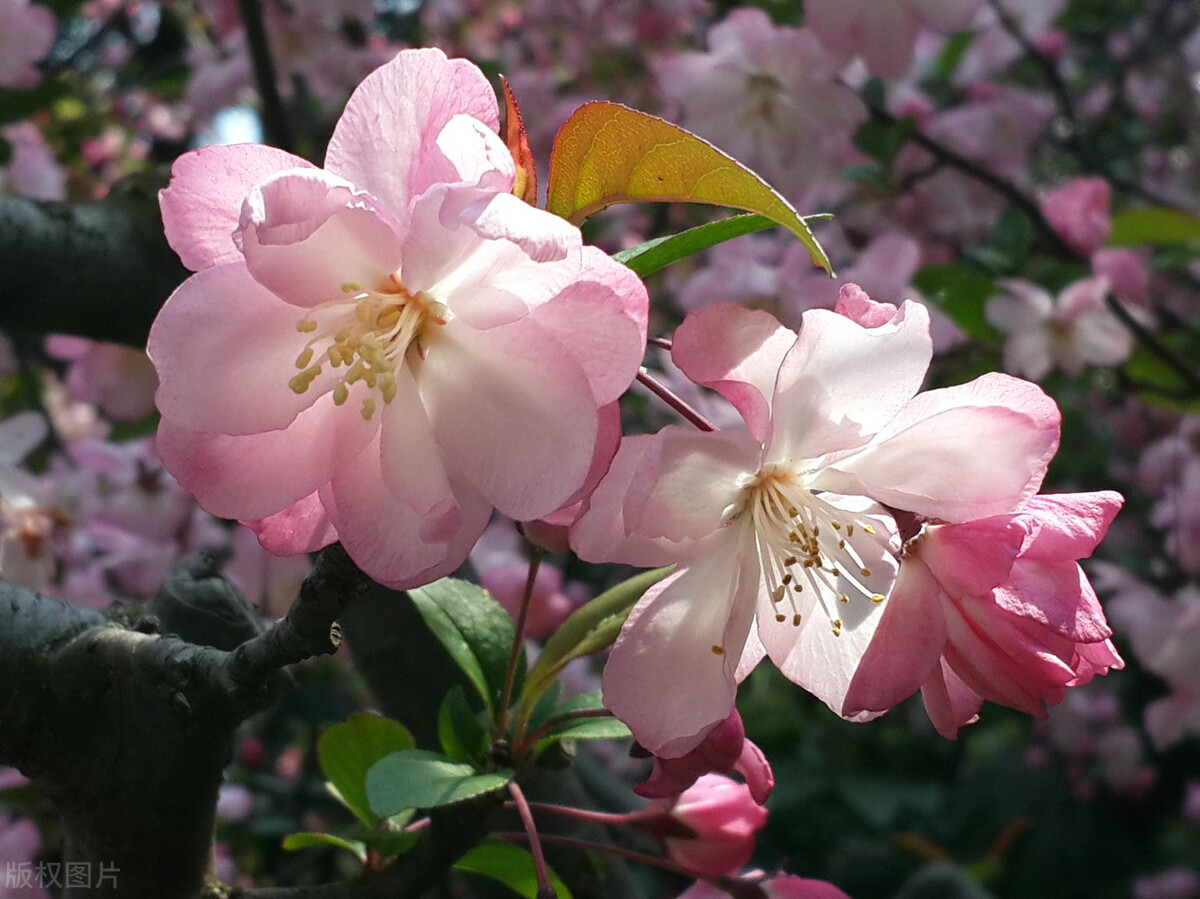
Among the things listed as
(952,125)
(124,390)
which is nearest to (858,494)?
(124,390)

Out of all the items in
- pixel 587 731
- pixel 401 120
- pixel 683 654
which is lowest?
pixel 587 731

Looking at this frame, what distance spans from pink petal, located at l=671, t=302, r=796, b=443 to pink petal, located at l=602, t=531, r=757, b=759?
0.25 ft

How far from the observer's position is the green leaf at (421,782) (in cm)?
53

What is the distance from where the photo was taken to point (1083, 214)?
5.53 feet

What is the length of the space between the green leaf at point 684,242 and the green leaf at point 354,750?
0.36 metres

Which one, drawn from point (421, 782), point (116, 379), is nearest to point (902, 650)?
point (421, 782)

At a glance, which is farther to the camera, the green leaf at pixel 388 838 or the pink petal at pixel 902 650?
the green leaf at pixel 388 838

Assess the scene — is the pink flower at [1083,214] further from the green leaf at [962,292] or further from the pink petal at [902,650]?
the pink petal at [902,650]

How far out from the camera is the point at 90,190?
8.57 ft

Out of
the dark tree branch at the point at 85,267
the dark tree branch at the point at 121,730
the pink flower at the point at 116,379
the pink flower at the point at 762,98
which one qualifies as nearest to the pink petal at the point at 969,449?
the dark tree branch at the point at 121,730

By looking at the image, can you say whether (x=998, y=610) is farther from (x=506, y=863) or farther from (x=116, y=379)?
(x=116, y=379)

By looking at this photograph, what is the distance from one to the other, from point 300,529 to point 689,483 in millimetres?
188

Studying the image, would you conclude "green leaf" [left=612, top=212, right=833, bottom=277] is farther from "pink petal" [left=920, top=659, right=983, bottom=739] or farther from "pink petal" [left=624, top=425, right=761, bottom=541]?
"pink petal" [left=920, top=659, right=983, bottom=739]

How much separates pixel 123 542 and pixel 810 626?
57.2 inches
